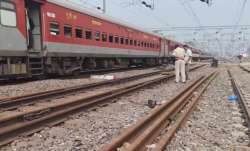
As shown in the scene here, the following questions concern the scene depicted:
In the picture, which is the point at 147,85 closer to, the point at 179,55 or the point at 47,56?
the point at 179,55

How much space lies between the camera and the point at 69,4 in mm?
13703

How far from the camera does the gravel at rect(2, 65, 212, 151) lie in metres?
4.19

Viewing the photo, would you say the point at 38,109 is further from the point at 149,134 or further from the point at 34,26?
the point at 34,26

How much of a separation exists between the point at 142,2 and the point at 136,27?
8.56ft

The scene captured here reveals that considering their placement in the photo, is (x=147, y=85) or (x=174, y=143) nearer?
(x=174, y=143)

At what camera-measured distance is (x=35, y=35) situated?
39.5ft

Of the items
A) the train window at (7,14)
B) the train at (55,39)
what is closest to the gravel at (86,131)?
the train at (55,39)

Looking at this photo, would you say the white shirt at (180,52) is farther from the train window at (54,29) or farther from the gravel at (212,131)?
the gravel at (212,131)

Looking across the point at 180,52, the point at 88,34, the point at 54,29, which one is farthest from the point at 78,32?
the point at 180,52

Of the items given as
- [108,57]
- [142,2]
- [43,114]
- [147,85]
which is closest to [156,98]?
[147,85]

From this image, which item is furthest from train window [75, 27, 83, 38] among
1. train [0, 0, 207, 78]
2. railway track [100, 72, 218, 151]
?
railway track [100, 72, 218, 151]

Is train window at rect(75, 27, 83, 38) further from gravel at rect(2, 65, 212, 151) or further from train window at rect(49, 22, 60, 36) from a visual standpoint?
gravel at rect(2, 65, 212, 151)

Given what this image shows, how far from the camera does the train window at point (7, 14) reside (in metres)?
10.1

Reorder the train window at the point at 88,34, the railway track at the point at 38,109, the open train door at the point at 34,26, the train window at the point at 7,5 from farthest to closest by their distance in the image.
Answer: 1. the train window at the point at 88,34
2. the open train door at the point at 34,26
3. the train window at the point at 7,5
4. the railway track at the point at 38,109
